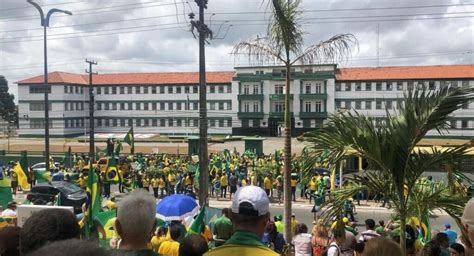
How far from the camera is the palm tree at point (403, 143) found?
5.76 m

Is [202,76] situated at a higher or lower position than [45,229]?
higher

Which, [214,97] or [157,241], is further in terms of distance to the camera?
[214,97]

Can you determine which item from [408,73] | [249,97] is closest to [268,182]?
[249,97]

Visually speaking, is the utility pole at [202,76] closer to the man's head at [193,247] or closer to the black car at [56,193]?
the black car at [56,193]

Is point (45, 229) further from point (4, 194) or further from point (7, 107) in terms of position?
point (7, 107)

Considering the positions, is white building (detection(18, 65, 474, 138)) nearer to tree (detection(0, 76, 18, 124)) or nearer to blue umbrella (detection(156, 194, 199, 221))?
tree (detection(0, 76, 18, 124))

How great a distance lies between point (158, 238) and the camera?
790 cm

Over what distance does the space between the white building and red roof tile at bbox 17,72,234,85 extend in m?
0.17

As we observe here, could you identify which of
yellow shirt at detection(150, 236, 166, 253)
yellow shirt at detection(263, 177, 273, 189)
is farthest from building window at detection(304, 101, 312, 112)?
yellow shirt at detection(150, 236, 166, 253)

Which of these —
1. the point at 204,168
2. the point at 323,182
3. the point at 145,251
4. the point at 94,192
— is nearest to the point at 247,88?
the point at 323,182

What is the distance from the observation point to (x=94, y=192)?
10.2 meters

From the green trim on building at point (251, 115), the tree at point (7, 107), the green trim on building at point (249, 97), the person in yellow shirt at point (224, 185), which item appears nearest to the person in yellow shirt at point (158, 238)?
the person in yellow shirt at point (224, 185)

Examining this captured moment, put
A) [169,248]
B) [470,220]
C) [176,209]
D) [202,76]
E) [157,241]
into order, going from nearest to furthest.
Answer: [470,220]
[169,248]
[157,241]
[176,209]
[202,76]

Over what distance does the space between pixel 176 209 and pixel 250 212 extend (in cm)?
661
